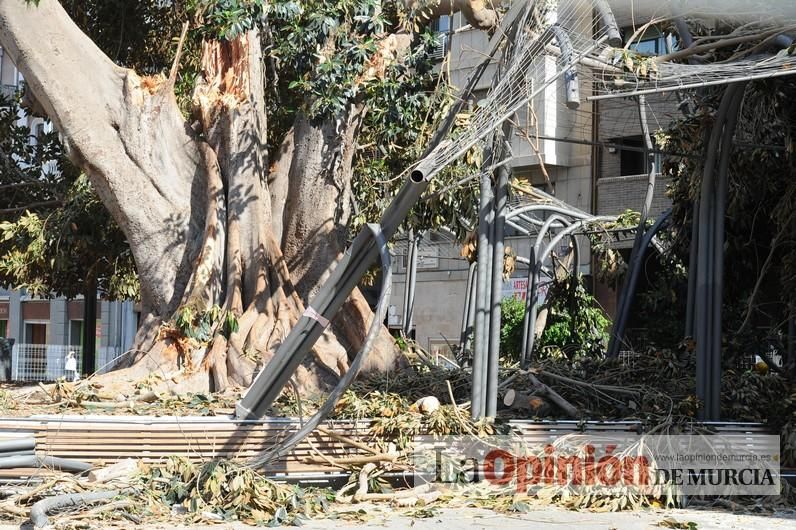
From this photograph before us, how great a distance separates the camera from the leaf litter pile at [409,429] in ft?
29.1

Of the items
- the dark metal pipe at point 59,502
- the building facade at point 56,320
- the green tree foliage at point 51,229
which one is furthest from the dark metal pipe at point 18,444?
the building facade at point 56,320

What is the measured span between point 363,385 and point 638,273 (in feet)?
16.8

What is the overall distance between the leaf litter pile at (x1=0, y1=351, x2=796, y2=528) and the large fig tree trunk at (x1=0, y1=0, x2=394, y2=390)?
83 centimetres

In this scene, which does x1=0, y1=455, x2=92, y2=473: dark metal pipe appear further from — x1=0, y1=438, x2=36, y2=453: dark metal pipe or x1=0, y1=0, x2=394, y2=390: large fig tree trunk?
x1=0, y1=0, x2=394, y2=390: large fig tree trunk

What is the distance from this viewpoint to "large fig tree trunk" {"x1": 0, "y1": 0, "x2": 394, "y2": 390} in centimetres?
1280

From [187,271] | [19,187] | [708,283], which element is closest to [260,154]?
[187,271]

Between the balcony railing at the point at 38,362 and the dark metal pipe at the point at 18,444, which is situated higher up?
the dark metal pipe at the point at 18,444

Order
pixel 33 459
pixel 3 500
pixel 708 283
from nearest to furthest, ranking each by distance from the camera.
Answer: pixel 3 500 < pixel 33 459 < pixel 708 283

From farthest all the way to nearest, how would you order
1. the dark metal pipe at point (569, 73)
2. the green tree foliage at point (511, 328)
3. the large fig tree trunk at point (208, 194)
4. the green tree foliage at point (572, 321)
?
1. the green tree foliage at point (511, 328)
2. the green tree foliage at point (572, 321)
3. the large fig tree trunk at point (208, 194)
4. the dark metal pipe at point (569, 73)

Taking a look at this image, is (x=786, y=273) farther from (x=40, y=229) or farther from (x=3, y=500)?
(x=40, y=229)

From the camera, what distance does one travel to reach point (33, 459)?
9.69 metres

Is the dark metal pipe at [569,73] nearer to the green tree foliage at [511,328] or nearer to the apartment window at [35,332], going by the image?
the green tree foliage at [511,328]

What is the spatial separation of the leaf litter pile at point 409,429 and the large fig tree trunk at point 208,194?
0.83 m

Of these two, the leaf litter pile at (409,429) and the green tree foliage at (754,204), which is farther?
the green tree foliage at (754,204)
